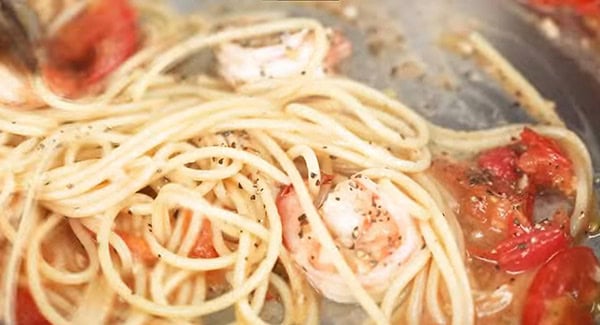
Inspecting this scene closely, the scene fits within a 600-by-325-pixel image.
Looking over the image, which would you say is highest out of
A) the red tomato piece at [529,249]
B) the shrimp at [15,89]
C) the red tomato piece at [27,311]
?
the shrimp at [15,89]

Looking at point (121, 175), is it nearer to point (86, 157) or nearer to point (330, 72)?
point (86, 157)

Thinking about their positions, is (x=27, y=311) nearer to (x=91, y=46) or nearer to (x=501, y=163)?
(x=91, y=46)

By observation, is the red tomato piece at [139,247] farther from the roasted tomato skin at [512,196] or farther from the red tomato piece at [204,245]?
the roasted tomato skin at [512,196]

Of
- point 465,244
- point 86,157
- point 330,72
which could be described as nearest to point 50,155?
point 86,157

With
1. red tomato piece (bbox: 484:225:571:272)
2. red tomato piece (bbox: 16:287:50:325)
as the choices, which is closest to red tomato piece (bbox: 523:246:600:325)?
red tomato piece (bbox: 484:225:571:272)

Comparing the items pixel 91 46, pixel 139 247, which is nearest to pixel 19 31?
pixel 91 46

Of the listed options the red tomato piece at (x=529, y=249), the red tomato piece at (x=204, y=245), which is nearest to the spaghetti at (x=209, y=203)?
the red tomato piece at (x=204, y=245)

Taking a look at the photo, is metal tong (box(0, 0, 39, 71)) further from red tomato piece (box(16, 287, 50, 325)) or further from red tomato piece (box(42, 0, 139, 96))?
red tomato piece (box(16, 287, 50, 325))
